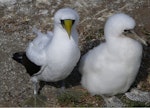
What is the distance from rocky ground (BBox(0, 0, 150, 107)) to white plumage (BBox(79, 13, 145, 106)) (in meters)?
0.22

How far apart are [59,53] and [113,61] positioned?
0.77 m

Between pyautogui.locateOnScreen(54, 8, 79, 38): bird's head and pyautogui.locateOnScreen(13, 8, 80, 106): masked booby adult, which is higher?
pyautogui.locateOnScreen(54, 8, 79, 38): bird's head

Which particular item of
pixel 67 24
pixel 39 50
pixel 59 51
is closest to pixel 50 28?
pixel 39 50

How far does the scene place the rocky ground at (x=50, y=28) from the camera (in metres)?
6.96

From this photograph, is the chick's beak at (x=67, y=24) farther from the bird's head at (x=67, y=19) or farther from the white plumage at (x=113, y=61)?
the white plumage at (x=113, y=61)

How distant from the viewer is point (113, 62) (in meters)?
6.46

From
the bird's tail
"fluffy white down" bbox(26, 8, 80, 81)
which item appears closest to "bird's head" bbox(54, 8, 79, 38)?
"fluffy white down" bbox(26, 8, 80, 81)

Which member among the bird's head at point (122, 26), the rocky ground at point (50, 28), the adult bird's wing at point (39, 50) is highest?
the bird's head at point (122, 26)

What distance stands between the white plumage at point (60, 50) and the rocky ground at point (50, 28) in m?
0.51

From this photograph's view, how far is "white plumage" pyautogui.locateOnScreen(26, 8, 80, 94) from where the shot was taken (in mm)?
6273

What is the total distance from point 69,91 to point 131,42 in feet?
4.65

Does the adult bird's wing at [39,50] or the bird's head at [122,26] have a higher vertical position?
the bird's head at [122,26]

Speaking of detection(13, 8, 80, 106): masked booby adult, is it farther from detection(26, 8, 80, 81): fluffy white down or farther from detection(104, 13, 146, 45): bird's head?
detection(104, 13, 146, 45): bird's head

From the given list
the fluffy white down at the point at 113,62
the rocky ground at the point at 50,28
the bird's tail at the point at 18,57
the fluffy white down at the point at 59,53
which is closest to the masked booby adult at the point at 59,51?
the fluffy white down at the point at 59,53
